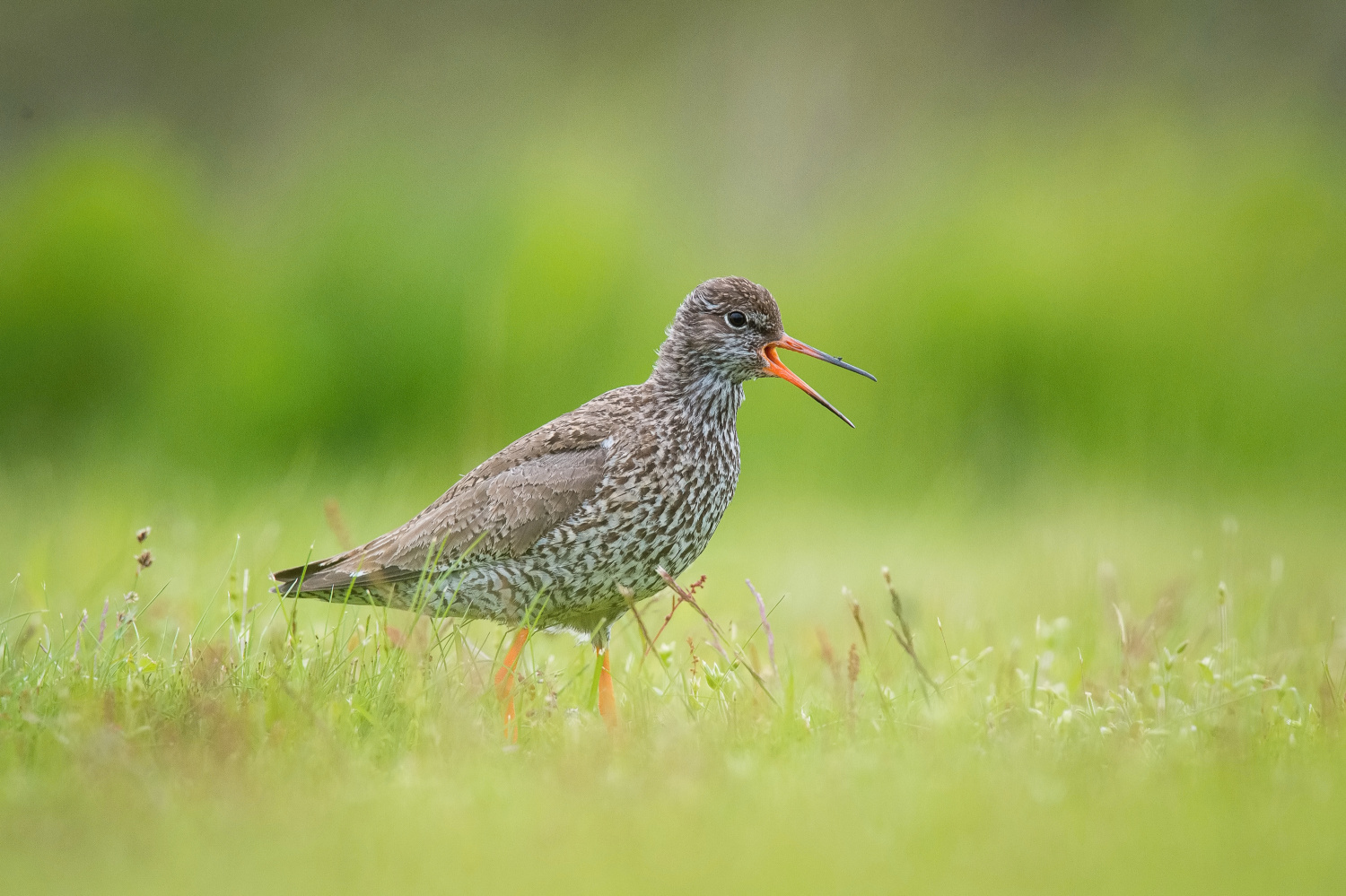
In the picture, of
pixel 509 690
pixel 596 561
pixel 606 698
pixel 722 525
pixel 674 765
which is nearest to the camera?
pixel 674 765

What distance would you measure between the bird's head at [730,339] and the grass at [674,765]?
1219 millimetres

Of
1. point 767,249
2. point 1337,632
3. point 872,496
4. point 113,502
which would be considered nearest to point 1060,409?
point 872,496

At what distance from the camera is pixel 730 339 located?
16.7 ft

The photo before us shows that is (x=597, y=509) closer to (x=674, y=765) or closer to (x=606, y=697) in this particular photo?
(x=606, y=697)

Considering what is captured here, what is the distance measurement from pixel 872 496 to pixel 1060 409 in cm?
176

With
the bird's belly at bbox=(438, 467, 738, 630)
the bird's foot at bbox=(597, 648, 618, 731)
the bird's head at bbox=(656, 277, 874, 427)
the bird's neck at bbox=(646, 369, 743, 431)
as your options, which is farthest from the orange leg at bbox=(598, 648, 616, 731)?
the bird's head at bbox=(656, 277, 874, 427)

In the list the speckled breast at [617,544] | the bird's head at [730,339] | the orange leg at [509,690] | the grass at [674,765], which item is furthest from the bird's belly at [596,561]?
the bird's head at [730,339]

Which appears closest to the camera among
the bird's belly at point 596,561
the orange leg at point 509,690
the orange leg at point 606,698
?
the orange leg at point 509,690

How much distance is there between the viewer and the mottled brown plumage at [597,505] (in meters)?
4.65

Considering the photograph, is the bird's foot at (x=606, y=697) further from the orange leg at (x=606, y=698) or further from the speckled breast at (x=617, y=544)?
the speckled breast at (x=617, y=544)

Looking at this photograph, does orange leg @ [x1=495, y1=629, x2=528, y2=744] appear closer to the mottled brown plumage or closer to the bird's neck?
the mottled brown plumage

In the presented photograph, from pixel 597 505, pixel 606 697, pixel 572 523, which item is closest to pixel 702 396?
pixel 597 505

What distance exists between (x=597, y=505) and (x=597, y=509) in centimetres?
2

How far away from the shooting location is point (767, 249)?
12.4 m
